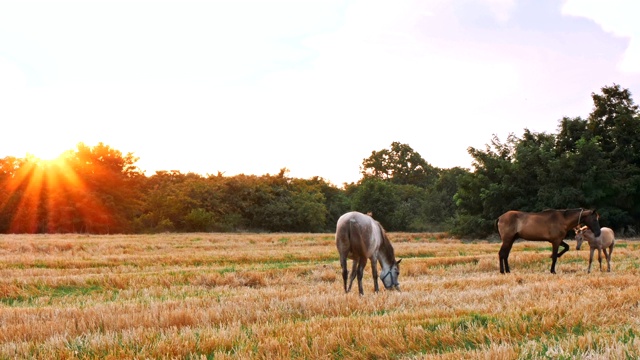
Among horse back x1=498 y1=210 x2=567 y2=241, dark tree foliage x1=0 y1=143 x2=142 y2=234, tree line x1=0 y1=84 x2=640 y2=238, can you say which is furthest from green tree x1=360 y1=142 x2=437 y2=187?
horse back x1=498 y1=210 x2=567 y2=241

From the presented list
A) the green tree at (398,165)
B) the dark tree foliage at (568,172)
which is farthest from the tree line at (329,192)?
the green tree at (398,165)

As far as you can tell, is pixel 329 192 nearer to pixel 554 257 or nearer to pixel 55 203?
pixel 55 203

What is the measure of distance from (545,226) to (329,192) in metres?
75.0

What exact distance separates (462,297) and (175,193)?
209 feet

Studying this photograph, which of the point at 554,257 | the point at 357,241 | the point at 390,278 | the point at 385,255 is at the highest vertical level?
the point at 357,241

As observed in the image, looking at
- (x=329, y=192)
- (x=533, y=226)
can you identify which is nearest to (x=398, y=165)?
(x=329, y=192)

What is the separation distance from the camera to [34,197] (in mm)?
62250

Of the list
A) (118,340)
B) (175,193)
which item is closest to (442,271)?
(118,340)

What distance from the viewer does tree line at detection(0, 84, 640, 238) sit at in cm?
4328

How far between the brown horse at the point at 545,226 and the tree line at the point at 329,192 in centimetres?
2508

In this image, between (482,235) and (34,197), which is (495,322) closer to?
(482,235)

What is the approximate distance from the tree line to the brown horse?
25075 mm

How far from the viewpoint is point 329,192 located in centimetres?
9331

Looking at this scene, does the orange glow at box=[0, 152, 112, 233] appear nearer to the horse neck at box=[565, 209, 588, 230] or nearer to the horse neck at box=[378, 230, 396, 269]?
the horse neck at box=[378, 230, 396, 269]
